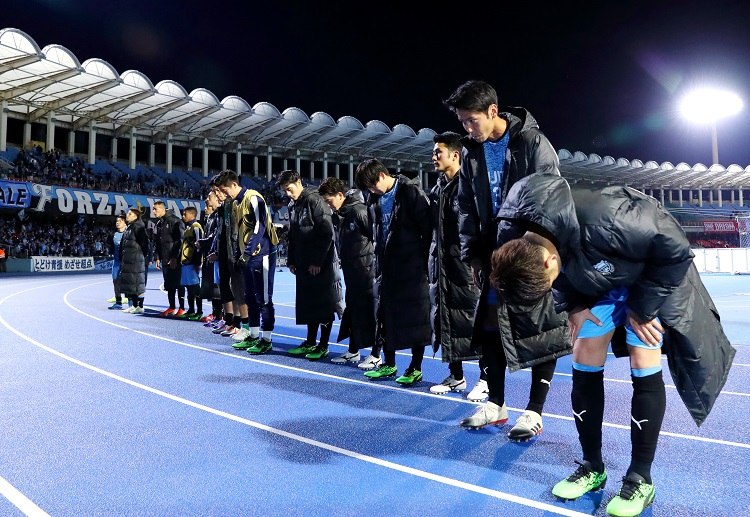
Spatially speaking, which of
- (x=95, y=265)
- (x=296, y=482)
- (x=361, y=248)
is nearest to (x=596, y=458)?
(x=296, y=482)

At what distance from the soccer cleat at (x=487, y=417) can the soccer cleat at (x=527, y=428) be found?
18cm

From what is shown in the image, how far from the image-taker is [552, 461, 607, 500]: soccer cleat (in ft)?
7.99

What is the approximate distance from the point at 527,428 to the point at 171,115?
36.5 meters

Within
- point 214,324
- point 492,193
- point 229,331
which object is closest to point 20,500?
point 492,193

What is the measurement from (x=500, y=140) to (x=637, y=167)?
60090 mm

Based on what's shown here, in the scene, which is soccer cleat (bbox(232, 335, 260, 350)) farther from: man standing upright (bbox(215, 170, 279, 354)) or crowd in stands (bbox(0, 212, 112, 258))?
crowd in stands (bbox(0, 212, 112, 258))

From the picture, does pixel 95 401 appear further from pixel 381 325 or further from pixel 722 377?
pixel 722 377

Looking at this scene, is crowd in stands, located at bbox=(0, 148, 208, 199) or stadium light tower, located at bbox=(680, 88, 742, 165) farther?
stadium light tower, located at bbox=(680, 88, 742, 165)

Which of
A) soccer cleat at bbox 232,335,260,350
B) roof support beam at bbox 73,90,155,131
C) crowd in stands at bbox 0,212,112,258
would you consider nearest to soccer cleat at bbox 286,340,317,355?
soccer cleat at bbox 232,335,260,350

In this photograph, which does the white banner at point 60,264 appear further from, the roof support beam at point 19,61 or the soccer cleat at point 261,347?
the soccer cleat at point 261,347

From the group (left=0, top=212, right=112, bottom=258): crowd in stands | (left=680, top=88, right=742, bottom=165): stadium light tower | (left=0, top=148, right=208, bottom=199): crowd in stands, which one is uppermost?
(left=680, top=88, right=742, bottom=165): stadium light tower

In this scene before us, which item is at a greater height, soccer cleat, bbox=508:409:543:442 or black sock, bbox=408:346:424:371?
black sock, bbox=408:346:424:371

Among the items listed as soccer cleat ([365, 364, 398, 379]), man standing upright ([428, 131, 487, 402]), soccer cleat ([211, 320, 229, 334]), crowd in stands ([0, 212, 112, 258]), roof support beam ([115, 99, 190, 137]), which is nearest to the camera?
man standing upright ([428, 131, 487, 402])

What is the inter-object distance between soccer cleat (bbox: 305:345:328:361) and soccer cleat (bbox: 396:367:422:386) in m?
1.45
